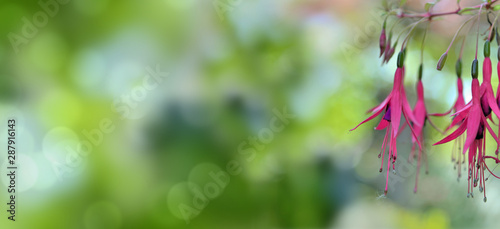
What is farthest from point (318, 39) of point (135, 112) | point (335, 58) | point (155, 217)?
point (155, 217)

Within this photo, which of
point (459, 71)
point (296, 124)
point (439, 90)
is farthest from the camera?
point (296, 124)

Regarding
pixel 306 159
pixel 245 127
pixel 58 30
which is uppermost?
pixel 58 30

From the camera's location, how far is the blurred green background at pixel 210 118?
101 centimetres

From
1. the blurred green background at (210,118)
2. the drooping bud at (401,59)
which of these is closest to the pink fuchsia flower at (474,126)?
the drooping bud at (401,59)

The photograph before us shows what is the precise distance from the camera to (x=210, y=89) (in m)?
1.07

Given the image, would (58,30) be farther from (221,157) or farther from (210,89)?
(221,157)

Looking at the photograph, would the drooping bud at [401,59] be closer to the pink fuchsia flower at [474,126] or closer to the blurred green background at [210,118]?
the pink fuchsia flower at [474,126]

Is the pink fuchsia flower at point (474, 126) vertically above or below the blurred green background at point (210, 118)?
below

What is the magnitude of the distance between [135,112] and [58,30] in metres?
0.26

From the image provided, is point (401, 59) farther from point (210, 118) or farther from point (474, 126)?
point (210, 118)

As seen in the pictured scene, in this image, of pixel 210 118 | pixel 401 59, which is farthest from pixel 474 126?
pixel 210 118

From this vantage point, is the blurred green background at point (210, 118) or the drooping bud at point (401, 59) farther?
the blurred green background at point (210, 118)

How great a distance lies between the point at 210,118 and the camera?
1063 millimetres

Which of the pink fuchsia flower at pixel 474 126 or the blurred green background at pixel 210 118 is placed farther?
the blurred green background at pixel 210 118
